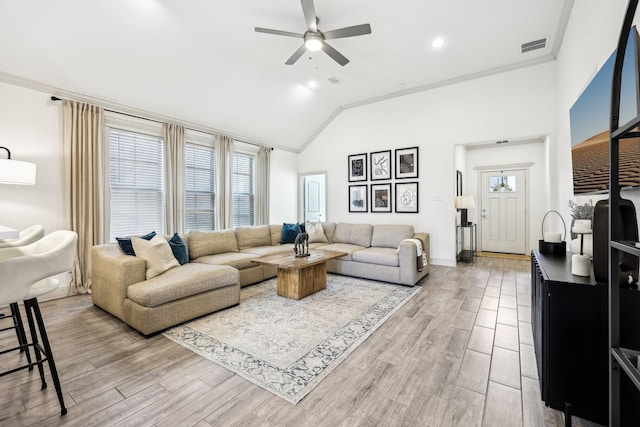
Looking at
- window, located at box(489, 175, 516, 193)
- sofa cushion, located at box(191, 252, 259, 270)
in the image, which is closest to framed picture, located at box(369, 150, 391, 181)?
window, located at box(489, 175, 516, 193)

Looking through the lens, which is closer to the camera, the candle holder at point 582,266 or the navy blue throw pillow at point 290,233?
the candle holder at point 582,266

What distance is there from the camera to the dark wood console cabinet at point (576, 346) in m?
1.45

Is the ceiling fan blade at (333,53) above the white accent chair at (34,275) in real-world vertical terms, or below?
above

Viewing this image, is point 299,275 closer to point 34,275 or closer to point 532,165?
point 34,275

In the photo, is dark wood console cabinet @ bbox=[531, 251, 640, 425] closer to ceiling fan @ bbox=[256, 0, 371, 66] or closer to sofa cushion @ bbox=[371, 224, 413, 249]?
ceiling fan @ bbox=[256, 0, 371, 66]

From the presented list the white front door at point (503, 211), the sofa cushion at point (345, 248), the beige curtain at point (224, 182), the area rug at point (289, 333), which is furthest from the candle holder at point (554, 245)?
the beige curtain at point (224, 182)

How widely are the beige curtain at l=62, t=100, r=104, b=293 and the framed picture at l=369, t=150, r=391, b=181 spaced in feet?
15.8

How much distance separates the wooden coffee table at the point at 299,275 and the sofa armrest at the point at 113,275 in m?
1.39

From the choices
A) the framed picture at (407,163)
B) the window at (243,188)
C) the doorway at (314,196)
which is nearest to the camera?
the framed picture at (407,163)

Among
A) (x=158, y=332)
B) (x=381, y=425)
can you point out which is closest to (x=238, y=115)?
(x=158, y=332)

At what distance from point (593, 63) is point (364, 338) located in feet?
10.3

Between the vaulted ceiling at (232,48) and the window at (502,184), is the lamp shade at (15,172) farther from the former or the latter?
the window at (502,184)

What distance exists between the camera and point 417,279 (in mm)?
4199

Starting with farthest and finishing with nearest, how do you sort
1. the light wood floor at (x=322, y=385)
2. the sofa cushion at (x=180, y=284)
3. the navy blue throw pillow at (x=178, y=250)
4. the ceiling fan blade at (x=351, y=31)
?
the navy blue throw pillow at (x=178, y=250)
the ceiling fan blade at (x=351, y=31)
the sofa cushion at (x=180, y=284)
the light wood floor at (x=322, y=385)
